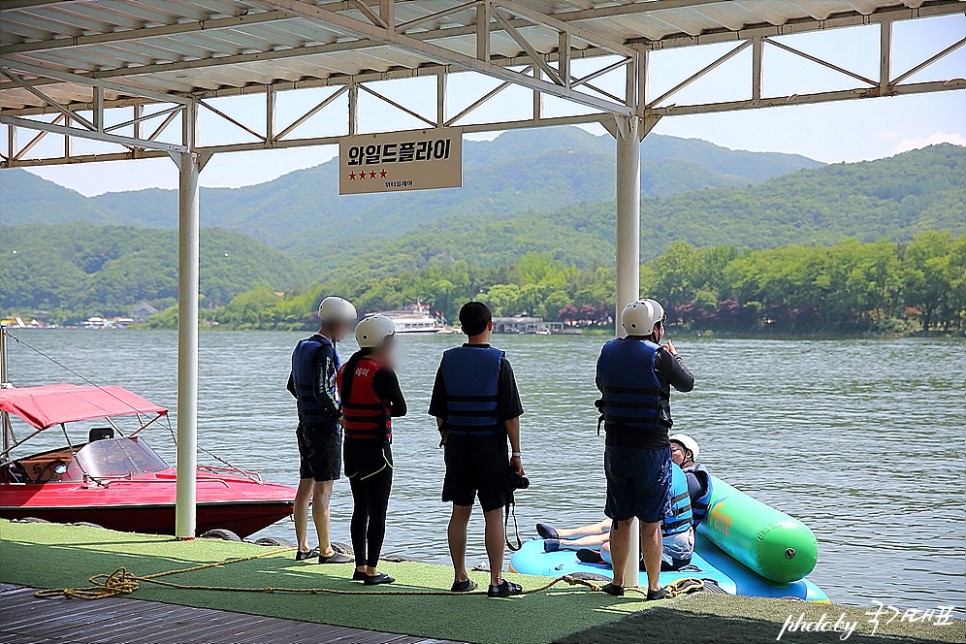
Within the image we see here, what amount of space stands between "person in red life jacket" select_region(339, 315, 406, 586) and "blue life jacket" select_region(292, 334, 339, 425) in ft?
1.73

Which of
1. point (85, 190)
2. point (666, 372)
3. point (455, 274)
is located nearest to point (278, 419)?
point (455, 274)

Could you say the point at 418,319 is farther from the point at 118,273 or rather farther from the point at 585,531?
the point at 585,531

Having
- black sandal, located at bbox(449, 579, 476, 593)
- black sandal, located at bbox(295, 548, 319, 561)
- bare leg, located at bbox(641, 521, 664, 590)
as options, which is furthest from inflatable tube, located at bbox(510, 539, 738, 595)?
black sandal, located at bbox(295, 548, 319, 561)

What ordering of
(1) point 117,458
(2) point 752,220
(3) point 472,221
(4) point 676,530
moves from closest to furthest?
(4) point 676,530 → (1) point 117,458 → (2) point 752,220 → (3) point 472,221

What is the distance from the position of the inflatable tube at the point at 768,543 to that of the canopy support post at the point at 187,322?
146 inches

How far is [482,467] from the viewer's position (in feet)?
19.2

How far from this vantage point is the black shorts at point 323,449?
6855mm

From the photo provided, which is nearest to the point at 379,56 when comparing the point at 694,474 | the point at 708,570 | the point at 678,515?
the point at 678,515

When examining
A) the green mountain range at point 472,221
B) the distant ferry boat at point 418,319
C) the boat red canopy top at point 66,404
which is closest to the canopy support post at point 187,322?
the boat red canopy top at point 66,404

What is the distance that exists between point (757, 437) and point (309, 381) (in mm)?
30982

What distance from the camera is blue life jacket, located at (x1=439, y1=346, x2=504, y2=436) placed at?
5.76 metres

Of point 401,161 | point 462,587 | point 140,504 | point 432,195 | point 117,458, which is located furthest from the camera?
point 432,195

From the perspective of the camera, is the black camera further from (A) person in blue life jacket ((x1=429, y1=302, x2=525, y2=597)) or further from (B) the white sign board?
(B) the white sign board

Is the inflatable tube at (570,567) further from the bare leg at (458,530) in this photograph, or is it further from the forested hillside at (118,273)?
the forested hillside at (118,273)
